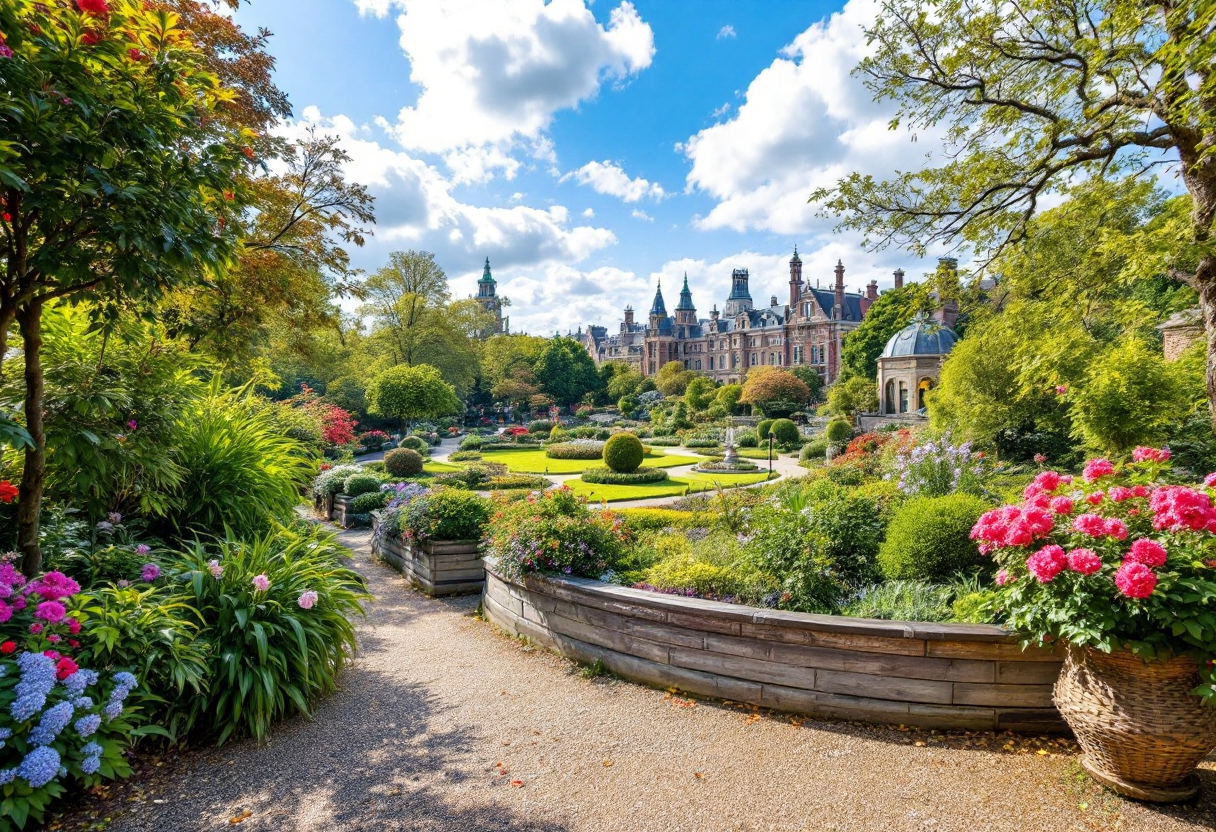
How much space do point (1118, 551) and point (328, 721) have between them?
5.03m

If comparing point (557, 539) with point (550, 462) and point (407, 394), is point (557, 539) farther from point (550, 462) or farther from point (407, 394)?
point (407, 394)

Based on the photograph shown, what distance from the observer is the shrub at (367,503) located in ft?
39.5

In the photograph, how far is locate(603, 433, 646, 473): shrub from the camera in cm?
1869

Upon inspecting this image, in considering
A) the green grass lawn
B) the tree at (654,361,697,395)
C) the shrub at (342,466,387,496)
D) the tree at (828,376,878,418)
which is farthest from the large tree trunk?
the tree at (654,361,697,395)

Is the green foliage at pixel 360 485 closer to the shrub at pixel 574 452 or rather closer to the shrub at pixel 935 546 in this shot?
the shrub at pixel 935 546

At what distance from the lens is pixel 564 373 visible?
180 feet

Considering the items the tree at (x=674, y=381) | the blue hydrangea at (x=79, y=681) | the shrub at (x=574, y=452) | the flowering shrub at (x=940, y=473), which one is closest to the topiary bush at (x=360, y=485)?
the blue hydrangea at (x=79, y=681)

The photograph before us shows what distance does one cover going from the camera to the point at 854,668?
145 inches

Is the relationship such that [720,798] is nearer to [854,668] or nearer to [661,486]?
[854,668]

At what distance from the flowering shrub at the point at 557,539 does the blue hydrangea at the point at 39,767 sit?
127 inches

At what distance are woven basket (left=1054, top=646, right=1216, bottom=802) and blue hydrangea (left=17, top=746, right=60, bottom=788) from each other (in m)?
5.11

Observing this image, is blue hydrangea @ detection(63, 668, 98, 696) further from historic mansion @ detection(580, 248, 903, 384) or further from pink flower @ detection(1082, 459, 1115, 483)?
historic mansion @ detection(580, 248, 903, 384)

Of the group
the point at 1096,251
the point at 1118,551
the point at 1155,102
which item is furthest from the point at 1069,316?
the point at 1118,551

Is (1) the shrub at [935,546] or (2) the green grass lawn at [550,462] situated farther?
(2) the green grass lawn at [550,462]
